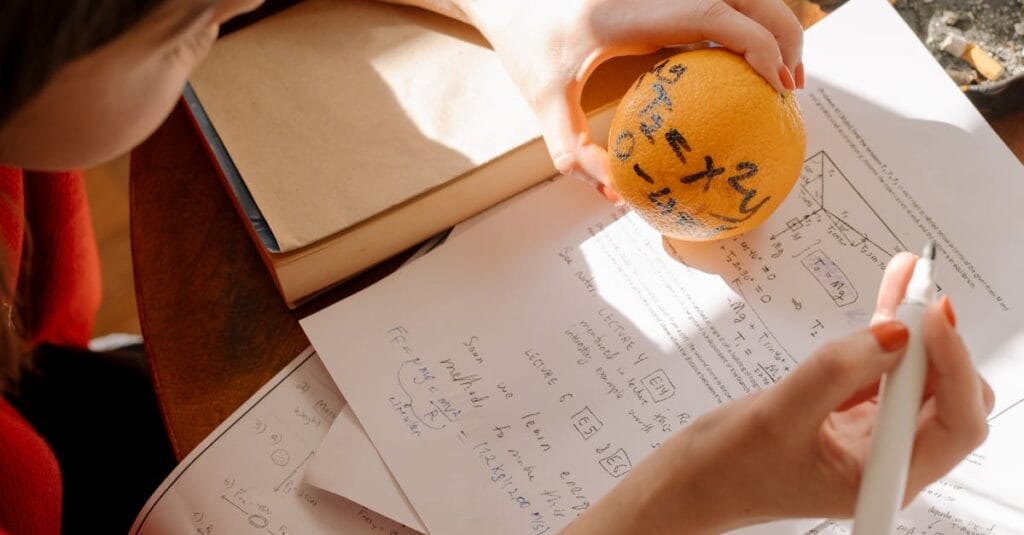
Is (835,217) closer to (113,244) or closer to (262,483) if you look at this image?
(262,483)

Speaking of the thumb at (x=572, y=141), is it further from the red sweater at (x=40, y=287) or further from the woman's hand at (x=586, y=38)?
the red sweater at (x=40, y=287)

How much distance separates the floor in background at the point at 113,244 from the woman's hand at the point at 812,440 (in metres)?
1.16

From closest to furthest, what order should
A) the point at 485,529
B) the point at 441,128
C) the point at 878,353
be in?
the point at 878,353 → the point at 485,529 → the point at 441,128

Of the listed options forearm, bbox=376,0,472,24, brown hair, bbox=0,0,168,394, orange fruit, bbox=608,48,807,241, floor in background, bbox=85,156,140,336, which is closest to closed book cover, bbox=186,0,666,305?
forearm, bbox=376,0,472,24

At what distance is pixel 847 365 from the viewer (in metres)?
0.50

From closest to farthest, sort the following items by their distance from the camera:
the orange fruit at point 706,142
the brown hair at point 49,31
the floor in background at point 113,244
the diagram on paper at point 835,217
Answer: the brown hair at point 49,31
the orange fruit at point 706,142
the diagram on paper at point 835,217
the floor in background at point 113,244

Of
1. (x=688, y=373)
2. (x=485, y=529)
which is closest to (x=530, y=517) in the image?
(x=485, y=529)

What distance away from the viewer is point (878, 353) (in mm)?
497

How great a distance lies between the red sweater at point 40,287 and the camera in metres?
0.74

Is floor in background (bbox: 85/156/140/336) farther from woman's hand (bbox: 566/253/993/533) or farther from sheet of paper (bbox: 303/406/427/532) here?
woman's hand (bbox: 566/253/993/533)

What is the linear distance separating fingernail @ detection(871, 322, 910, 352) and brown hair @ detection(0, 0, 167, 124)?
43 centimetres

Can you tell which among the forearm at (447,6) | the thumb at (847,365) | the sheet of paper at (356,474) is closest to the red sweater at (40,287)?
the sheet of paper at (356,474)

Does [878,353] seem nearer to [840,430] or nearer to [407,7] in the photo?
[840,430]

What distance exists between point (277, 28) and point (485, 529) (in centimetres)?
50
